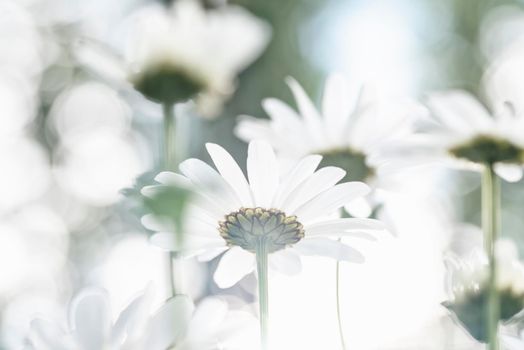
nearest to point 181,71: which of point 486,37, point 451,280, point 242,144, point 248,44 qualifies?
point 248,44

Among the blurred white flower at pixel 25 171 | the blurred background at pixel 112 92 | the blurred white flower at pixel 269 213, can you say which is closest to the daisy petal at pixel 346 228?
the blurred white flower at pixel 269 213

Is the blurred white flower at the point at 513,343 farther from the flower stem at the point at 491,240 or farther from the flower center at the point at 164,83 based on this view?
the flower center at the point at 164,83

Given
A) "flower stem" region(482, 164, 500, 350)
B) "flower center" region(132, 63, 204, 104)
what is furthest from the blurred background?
"flower stem" region(482, 164, 500, 350)

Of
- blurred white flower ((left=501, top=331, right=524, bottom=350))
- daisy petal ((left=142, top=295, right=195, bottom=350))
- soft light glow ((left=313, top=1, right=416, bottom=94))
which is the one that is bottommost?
blurred white flower ((left=501, top=331, right=524, bottom=350))

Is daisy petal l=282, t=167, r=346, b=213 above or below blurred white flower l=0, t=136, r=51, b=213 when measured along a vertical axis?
below

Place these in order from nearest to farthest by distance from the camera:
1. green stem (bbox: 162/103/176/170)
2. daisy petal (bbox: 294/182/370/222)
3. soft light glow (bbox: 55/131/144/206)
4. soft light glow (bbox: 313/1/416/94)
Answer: daisy petal (bbox: 294/182/370/222) < green stem (bbox: 162/103/176/170) < soft light glow (bbox: 313/1/416/94) < soft light glow (bbox: 55/131/144/206)

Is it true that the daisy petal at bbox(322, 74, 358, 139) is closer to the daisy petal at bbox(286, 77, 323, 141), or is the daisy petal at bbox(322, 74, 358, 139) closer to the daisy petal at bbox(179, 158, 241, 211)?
the daisy petal at bbox(286, 77, 323, 141)

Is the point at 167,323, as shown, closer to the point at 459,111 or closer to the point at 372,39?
the point at 459,111

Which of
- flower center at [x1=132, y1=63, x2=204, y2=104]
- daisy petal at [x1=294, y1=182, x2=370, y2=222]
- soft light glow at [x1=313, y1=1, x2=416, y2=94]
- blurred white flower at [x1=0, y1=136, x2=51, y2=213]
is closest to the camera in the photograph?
daisy petal at [x1=294, y1=182, x2=370, y2=222]
